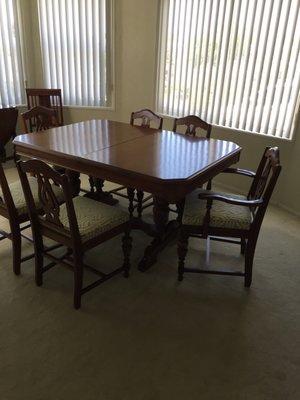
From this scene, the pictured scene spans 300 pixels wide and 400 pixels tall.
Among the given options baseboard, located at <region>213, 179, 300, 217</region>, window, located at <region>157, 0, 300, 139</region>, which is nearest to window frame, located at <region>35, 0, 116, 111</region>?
window, located at <region>157, 0, 300, 139</region>

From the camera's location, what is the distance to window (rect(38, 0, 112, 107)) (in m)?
4.02

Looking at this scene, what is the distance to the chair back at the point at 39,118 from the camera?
301 cm

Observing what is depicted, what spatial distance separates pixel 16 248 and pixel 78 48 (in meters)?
3.03

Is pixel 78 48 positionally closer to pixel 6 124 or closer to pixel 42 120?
pixel 6 124

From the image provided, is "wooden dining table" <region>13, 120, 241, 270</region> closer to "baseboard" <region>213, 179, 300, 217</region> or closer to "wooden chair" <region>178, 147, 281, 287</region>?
"wooden chair" <region>178, 147, 281, 287</region>

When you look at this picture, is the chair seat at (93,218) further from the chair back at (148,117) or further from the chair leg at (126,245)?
the chair back at (148,117)

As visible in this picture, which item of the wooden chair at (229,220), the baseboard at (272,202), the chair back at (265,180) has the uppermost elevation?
the chair back at (265,180)

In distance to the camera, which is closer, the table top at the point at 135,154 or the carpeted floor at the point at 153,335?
the carpeted floor at the point at 153,335

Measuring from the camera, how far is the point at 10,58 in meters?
4.14

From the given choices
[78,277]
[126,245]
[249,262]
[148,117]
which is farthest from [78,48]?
[249,262]

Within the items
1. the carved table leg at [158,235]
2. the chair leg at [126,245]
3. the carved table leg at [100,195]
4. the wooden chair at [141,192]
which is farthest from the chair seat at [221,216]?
the carved table leg at [100,195]

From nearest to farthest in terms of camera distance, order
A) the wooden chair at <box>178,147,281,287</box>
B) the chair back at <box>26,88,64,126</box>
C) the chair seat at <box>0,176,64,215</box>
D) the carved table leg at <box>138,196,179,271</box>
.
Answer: the wooden chair at <box>178,147,281,287</box> → the chair seat at <box>0,176,64,215</box> → the carved table leg at <box>138,196,179,271</box> → the chair back at <box>26,88,64,126</box>

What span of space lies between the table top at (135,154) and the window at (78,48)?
171 centimetres

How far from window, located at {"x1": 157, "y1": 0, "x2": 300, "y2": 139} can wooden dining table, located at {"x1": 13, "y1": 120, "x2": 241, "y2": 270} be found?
3.38 ft
